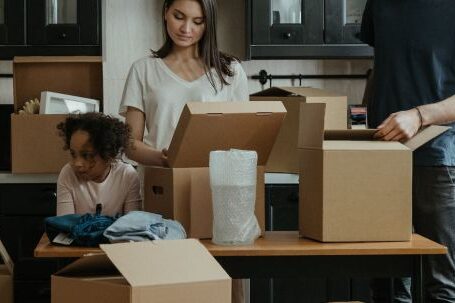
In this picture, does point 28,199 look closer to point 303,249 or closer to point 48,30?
point 48,30

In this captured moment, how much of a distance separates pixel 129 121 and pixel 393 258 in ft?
3.23

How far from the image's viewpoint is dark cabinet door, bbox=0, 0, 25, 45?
3867 millimetres

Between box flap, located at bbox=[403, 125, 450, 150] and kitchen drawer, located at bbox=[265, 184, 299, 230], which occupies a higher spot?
box flap, located at bbox=[403, 125, 450, 150]

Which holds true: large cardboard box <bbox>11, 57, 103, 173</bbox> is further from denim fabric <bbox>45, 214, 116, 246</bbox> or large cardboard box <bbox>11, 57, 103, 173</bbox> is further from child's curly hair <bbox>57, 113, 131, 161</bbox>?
denim fabric <bbox>45, 214, 116, 246</bbox>

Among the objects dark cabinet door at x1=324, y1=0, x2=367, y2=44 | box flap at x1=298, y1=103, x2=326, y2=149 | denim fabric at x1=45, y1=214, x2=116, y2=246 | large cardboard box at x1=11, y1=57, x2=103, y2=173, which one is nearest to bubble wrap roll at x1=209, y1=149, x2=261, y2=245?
box flap at x1=298, y1=103, x2=326, y2=149

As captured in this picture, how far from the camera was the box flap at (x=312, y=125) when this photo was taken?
229 centimetres

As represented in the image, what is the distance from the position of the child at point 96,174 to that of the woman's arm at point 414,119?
2.51 feet

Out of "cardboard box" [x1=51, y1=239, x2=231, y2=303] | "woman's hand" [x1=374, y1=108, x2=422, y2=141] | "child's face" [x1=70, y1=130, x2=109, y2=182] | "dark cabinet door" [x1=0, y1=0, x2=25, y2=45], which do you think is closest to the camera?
"cardboard box" [x1=51, y1=239, x2=231, y2=303]

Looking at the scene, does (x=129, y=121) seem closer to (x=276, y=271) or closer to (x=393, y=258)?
(x=276, y=271)

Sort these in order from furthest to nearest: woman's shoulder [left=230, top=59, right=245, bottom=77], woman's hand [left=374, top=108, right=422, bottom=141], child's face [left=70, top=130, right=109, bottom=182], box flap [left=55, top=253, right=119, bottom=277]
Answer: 1. woman's shoulder [left=230, top=59, right=245, bottom=77]
2. child's face [left=70, top=130, right=109, bottom=182]
3. woman's hand [left=374, top=108, right=422, bottom=141]
4. box flap [left=55, top=253, right=119, bottom=277]

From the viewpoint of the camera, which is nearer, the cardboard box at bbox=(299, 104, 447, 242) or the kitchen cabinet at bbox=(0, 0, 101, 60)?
the cardboard box at bbox=(299, 104, 447, 242)

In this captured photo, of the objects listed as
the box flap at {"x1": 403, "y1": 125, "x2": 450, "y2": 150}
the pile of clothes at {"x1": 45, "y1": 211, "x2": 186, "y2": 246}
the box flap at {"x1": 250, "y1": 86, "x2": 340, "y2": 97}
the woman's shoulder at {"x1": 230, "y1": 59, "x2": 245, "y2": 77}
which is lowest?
the pile of clothes at {"x1": 45, "y1": 211, "x2": 186, "y2": 246}

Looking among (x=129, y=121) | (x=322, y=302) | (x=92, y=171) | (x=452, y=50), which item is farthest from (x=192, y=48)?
(x=322, y=302)

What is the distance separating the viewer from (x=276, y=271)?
2.22m
